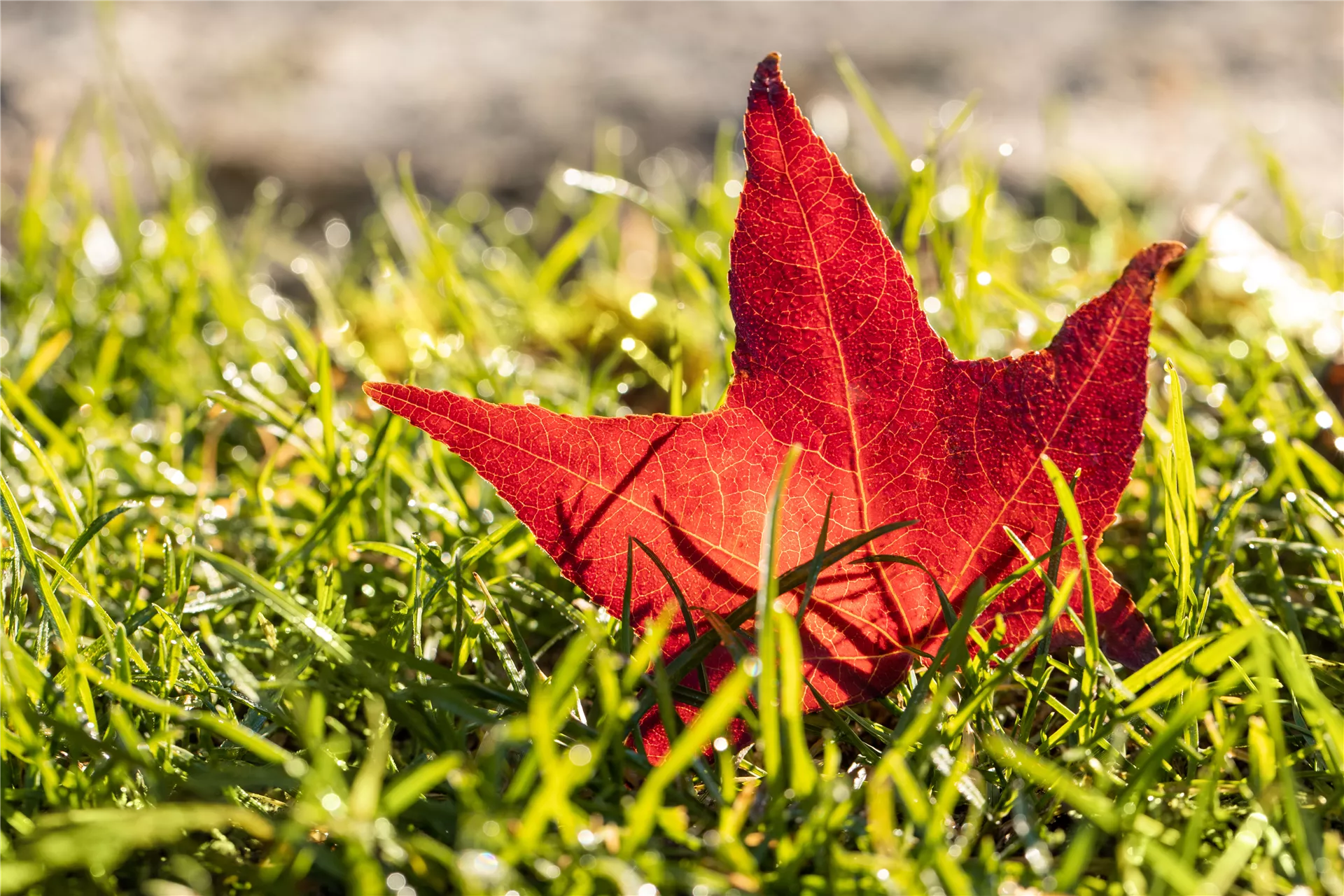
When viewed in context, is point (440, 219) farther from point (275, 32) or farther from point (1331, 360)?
point (1331, 360)

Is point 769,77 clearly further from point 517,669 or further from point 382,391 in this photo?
point 517,669

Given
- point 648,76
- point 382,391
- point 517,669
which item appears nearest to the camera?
point 382,391

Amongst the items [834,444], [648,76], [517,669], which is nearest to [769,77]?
[834,444]

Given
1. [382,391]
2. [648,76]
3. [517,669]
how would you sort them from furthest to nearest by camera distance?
[648,76] → [517,669] → [382,391]

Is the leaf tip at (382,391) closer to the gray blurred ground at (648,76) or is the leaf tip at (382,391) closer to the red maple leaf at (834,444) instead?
the red maple leaf at (834,444)

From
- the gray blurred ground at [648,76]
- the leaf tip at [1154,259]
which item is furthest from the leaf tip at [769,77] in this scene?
the gray blurred ground at [648,76]

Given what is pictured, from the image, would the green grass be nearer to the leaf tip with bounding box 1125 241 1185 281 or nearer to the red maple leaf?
the red maple leaf
